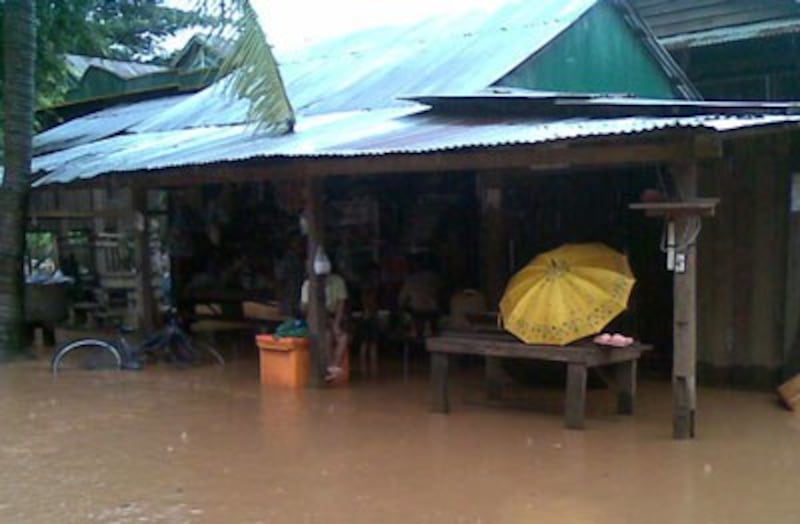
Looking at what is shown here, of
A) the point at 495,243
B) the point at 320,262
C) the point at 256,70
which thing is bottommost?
the point at 320,262

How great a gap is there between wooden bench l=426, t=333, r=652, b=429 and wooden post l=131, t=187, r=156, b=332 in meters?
5.86

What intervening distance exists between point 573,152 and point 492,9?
20.7ft

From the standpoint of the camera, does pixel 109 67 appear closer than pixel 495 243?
No

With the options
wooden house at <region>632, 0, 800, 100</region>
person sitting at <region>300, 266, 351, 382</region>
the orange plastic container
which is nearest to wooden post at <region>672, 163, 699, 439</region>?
wooden house at <region>632, 0, 800, 100</region>

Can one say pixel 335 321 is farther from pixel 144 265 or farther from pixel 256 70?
pixel 144 265

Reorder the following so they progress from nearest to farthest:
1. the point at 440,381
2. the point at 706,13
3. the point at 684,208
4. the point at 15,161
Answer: the point at 684,208
the point at 440,381
the point at 706,13
the point at 15,161

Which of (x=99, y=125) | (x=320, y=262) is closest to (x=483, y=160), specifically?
(x=320, y=262)

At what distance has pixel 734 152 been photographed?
31.8 ft

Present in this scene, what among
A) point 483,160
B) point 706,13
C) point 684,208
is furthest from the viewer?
point 706,13

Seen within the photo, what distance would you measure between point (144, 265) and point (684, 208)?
8393 millimetres

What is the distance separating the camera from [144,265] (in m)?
13.5

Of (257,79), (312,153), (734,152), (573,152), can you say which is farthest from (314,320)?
(734,152)

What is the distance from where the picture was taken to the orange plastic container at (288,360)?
1053cm

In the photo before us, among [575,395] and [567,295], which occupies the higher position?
[567,295]
